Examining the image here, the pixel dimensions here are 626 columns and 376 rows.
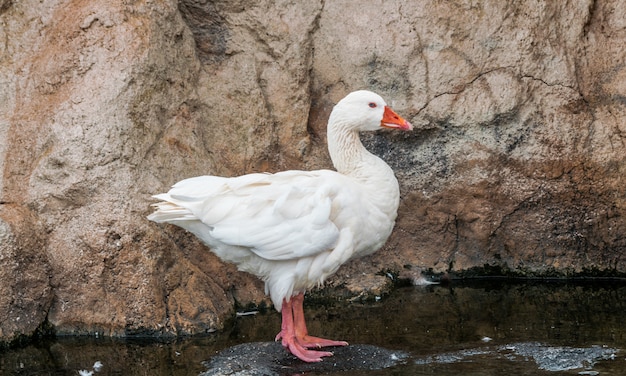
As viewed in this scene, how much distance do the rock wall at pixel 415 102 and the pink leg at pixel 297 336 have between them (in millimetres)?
1026

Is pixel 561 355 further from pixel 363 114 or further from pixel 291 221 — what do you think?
pixel 363 114

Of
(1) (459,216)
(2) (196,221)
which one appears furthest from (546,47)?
(2) (196,221)

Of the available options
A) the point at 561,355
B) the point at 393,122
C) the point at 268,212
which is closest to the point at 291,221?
the point at 268,212

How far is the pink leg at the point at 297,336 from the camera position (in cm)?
696

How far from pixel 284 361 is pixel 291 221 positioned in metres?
1.01

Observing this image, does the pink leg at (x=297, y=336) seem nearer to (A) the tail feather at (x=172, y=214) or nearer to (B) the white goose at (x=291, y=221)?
(B) the white goose at (x=291, y=221)

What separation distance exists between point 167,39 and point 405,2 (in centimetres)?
224

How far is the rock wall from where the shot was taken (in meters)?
8.38

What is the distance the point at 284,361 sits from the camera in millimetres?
6934

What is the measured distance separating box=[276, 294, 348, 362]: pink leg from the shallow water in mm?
250

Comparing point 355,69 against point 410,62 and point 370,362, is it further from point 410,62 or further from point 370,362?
point 370,362

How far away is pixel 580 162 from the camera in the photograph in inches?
348

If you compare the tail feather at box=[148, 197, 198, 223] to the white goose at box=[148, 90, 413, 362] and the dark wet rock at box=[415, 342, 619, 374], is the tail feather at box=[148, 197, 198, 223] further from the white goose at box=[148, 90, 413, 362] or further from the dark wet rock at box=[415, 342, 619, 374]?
the dark wet rock at box=[415, 342, 619, 374]

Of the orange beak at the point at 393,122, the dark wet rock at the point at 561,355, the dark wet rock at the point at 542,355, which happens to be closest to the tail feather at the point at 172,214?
the orange beak at the point at 393,122
